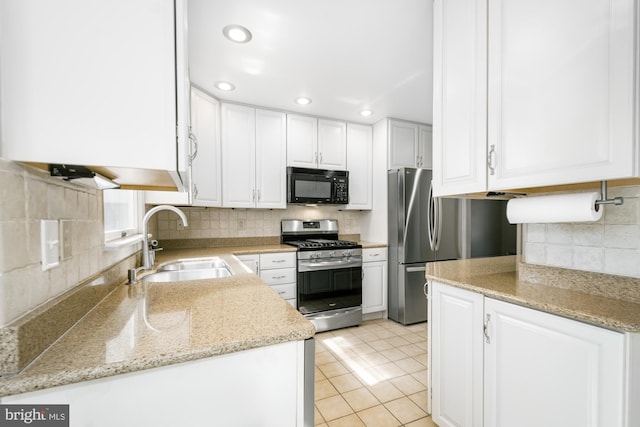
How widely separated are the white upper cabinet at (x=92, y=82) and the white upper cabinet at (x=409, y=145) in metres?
2.97

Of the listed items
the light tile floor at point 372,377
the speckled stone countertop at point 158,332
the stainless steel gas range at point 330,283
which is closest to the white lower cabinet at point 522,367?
the light tile floor at point 372,377

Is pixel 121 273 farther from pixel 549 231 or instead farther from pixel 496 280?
pixel 549 231

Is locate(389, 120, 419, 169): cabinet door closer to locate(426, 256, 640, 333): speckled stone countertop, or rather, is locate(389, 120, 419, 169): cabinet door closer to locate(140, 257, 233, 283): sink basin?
locate(426, 256, 640, 333): speckled stone countertop

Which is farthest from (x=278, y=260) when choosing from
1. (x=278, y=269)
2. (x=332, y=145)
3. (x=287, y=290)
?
(x=332, y=145)

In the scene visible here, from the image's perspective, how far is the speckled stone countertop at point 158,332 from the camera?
24.8 inches

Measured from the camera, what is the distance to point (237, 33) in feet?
5.89

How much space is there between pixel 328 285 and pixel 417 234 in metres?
1.17

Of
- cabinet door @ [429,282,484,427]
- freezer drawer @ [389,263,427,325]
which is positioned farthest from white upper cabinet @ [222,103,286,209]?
cabinet door @ [429,282,484,427]


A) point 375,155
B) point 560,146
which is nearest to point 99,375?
point 560,146

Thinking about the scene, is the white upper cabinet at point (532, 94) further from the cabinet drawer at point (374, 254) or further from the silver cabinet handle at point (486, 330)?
the cabinet drawer at point (374, 254)

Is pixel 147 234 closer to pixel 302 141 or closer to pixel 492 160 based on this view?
pixel 492 160

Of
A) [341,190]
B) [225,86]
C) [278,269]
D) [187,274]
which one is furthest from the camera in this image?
[341,190]

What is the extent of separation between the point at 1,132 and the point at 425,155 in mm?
3706

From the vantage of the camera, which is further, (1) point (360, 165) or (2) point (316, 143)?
(1) point (360, 165)
